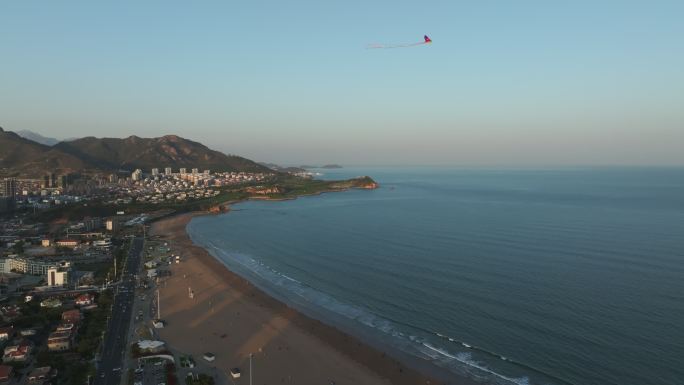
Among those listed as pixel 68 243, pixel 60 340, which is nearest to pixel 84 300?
pixel 60 340

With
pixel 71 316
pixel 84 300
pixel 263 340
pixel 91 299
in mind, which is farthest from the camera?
pixel 91 299

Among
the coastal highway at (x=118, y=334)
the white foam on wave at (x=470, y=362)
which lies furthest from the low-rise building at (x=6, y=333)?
the white foam on wave at (x=470, y=362)

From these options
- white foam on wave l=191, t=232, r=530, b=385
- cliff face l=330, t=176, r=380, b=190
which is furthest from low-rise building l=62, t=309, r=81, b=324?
cliff face l=330, t=176, r=380, b=190

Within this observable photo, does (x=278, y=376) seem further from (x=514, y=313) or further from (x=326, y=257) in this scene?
(x=326, y=257)

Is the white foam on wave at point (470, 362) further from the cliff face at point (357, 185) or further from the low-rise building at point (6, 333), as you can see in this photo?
the cliff face at point (357, 185)

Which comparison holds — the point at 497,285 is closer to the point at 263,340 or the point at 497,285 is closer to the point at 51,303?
the point at 263,340

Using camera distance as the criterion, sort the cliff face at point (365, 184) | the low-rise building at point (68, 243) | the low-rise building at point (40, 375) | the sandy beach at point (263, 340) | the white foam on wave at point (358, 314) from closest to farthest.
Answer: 1. the low-rise building at point (40, 375)
2. the sandy beach at point (263, 340)
3. the white foam on wave at point (358, 314)
4. the low-rise building at point (68, 243)
5. the cliff face at point (365, 184)
